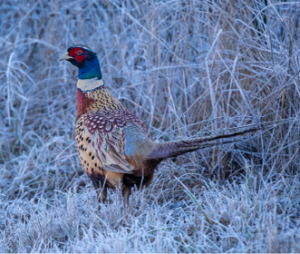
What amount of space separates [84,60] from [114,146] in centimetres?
77

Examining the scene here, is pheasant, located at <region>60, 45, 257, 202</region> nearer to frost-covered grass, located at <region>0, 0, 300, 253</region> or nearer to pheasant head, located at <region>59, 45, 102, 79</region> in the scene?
pheasant head, located at <region>59, 45, 102, 79</region>

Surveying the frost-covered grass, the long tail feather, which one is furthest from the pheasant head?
the long tail feather

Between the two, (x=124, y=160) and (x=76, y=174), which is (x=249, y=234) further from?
(x=76, y=174)

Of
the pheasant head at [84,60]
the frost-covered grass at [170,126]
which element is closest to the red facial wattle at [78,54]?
the pheasant head at [84,60]

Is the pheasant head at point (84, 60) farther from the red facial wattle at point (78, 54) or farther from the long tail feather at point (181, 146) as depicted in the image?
the long tail feather at point (181, 146)

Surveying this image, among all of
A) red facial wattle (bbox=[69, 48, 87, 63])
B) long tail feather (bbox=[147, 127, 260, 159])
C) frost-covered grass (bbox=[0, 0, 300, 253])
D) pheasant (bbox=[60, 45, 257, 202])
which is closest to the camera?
frost-covered grass (bbox=[0, 0, 300, 253])

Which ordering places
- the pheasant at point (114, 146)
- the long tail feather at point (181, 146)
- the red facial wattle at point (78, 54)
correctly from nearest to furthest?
the long tail feather at point (181, 146) → the pheasant at point (114, 146) → the red facial wattle at point (78, 54)

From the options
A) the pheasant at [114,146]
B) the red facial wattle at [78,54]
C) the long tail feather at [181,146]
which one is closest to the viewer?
the long tail feather at [181,146]

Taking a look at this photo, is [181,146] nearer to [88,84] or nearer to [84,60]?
[88,84]

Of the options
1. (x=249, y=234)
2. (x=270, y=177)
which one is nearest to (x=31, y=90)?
(x=270, y=177)

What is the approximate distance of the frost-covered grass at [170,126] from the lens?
1.94 m

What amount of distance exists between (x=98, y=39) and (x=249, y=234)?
2868 mm

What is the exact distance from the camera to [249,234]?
1799 millimetres

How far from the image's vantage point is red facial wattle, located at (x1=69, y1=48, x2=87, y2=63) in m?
2.68
